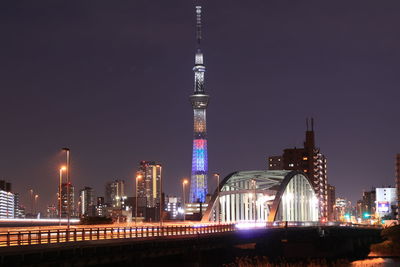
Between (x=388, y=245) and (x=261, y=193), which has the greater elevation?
(x=261, y=193)

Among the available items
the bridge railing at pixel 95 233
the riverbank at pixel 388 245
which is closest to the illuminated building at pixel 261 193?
the riverbank at pixel 388 245

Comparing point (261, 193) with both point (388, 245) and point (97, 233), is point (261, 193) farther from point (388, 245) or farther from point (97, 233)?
point (97, 233)

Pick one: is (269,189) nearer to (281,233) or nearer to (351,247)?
(351,247)

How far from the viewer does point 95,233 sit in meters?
66.7

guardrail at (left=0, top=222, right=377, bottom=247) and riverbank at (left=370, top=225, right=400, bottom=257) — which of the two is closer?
guardrail at (left=0, top=222, right=377, bottom=247)

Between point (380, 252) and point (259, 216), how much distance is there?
1335 inches

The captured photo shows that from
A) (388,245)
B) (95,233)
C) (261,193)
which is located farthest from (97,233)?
(388,245)

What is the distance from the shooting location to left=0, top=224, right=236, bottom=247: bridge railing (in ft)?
165

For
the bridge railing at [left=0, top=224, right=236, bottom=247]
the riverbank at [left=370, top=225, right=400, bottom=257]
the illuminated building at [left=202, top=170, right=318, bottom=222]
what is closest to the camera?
the bridge railing at [left=0, top=224, right=236, bottom=247]

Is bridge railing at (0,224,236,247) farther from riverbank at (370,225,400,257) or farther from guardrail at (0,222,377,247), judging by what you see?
riverbank at (370,225,400,257)

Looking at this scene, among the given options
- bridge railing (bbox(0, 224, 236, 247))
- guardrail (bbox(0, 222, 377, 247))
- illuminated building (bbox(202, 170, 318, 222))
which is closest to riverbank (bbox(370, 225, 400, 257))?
illuminated building (bbox(202, 170, 318, 222))

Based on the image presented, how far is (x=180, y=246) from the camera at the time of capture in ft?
232

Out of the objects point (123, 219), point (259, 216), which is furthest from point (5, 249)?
point (259, 216)

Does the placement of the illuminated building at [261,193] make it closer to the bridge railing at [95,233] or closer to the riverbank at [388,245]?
the riverbank at [388,245]
